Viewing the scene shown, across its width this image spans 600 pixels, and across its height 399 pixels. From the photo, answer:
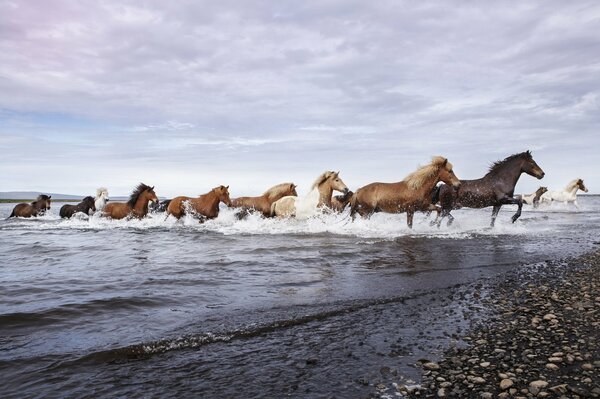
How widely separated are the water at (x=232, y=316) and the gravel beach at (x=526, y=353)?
290mm

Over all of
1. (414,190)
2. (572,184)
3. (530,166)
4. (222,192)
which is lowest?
(414,190)

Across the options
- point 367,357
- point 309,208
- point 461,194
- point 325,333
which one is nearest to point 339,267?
point 325,333

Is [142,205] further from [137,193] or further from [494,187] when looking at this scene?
[494,187]

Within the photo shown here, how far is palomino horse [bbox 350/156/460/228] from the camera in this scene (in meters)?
15.0

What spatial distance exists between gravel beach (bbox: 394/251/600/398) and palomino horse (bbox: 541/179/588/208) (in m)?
33.0

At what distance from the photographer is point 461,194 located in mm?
16266

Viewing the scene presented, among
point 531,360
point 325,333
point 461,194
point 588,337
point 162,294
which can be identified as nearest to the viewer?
point 531,360

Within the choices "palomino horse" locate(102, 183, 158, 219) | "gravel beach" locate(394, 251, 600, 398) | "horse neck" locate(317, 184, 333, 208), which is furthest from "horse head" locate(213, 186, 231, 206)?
"gravel beach" locate(394, 251, 600, 398)

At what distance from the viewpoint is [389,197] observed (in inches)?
610

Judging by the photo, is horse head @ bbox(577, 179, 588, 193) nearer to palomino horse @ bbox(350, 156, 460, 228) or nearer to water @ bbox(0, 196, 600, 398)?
palomino horse @ bbox(350, 156, 460, 228)

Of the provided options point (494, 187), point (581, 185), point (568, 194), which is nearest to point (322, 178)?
point (494, 187)

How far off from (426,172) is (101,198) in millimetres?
19385

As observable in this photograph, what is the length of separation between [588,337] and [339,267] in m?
4.87

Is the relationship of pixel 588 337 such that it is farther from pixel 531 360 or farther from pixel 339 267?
pixel 339 267
